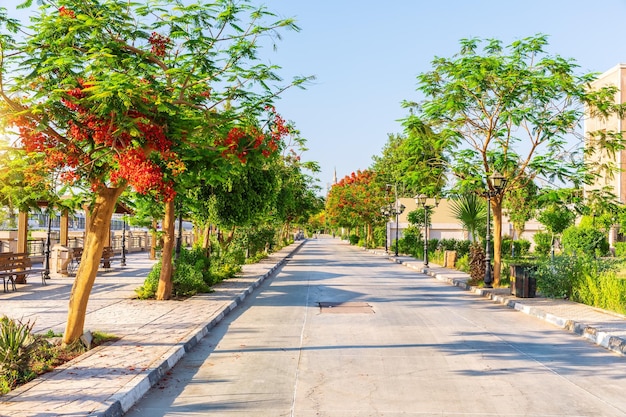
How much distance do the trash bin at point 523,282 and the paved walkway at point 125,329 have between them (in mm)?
392

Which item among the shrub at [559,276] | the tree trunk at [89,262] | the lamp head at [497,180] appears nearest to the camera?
the tree trunk at [89,262]

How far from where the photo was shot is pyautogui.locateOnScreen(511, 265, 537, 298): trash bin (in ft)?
58.3

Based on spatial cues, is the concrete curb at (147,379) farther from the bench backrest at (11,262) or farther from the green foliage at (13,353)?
the bench backrest at (11,262)

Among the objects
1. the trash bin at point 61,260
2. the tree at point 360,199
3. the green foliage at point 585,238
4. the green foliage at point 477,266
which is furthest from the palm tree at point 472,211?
the tree at point 360,199

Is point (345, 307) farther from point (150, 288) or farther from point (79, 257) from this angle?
point (79, 257)

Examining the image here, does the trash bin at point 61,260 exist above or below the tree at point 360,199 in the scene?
below

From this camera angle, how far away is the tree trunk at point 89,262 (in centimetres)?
941

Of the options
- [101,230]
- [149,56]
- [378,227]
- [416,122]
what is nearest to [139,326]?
[101,230]

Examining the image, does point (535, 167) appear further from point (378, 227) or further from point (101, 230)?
point (378, 227)

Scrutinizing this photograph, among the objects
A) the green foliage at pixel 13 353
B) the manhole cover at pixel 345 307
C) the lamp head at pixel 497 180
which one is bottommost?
the manhole cover at pixel 345 307

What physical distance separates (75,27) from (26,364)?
4451 millimetres

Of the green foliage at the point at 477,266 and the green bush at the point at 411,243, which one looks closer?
the green foliage at the point at 477,266

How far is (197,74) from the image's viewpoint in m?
10.9

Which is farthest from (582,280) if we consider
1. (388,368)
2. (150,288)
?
(150,288)
